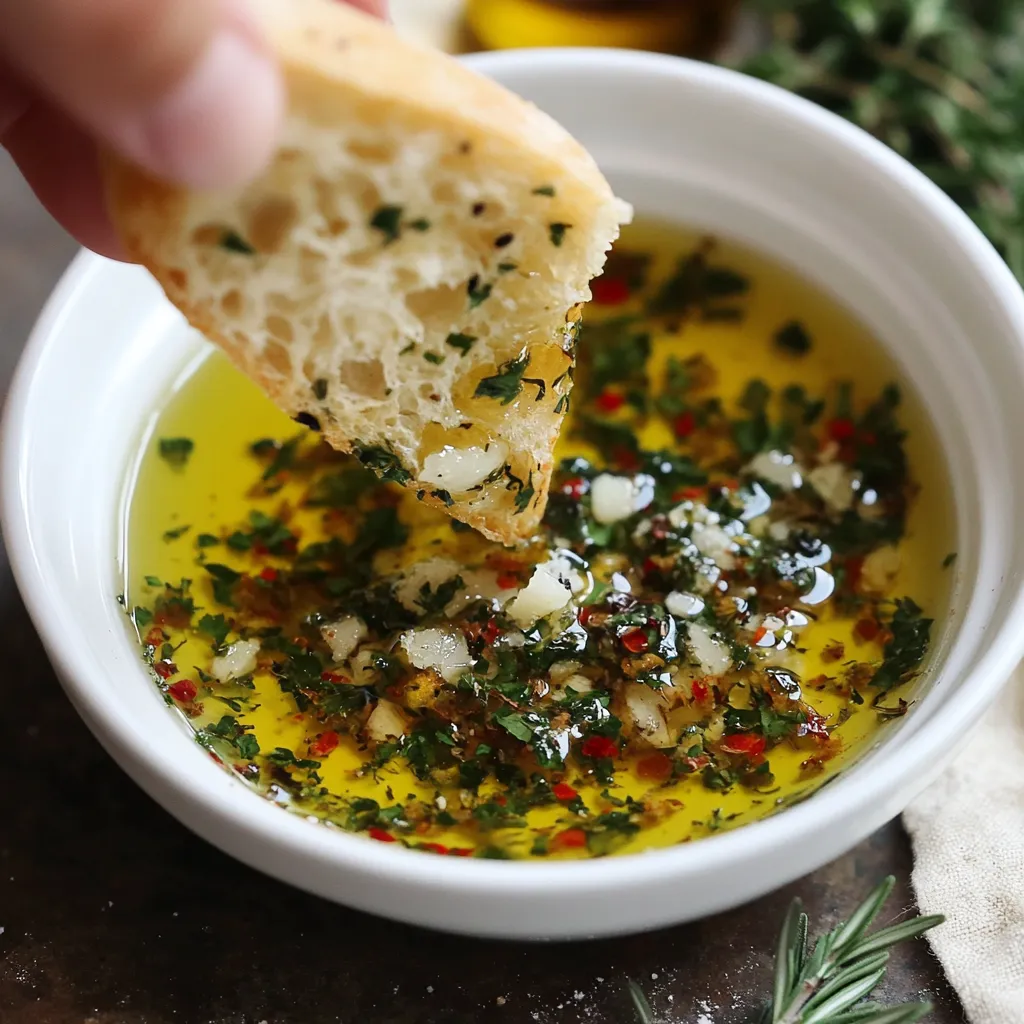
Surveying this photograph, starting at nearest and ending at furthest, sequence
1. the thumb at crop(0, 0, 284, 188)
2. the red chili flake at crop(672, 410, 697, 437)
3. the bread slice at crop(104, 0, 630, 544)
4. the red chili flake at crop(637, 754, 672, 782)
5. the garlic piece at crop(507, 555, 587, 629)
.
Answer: the thumb at crop(0, 0, 284, 188) → the bread slice at crop(104, 0, 630, 544) → the red chili flake at crop(637, 754, 672, 782) → the garlic piece at crop(507, 555, 587, 629) → the red chili flake at crop(672, 410, 697, 437)

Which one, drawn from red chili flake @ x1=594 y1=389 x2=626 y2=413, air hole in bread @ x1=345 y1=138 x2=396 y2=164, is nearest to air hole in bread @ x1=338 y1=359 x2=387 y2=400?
air hole in bread @ x1=345 y1=138 x2=396 y2=164

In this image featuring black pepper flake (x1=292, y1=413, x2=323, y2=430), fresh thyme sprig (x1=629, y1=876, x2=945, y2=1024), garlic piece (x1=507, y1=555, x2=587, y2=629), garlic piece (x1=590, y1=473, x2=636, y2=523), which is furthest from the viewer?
garlic piece (x1=590, y1=473, x2=636, y2=523)

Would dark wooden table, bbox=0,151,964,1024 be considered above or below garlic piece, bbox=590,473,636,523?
below

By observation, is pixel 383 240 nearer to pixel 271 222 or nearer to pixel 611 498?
pixel 271 222

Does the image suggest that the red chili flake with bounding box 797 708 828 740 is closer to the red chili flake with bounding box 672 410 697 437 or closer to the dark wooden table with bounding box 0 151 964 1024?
the dark wooden table with bounding box 0 151 964 1024

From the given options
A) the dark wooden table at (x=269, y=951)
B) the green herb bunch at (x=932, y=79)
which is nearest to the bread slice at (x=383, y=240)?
the dark wooden table at (x=269, y=951)

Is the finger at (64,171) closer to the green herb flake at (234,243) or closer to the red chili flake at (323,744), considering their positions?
the green herb flake at (234,243)
